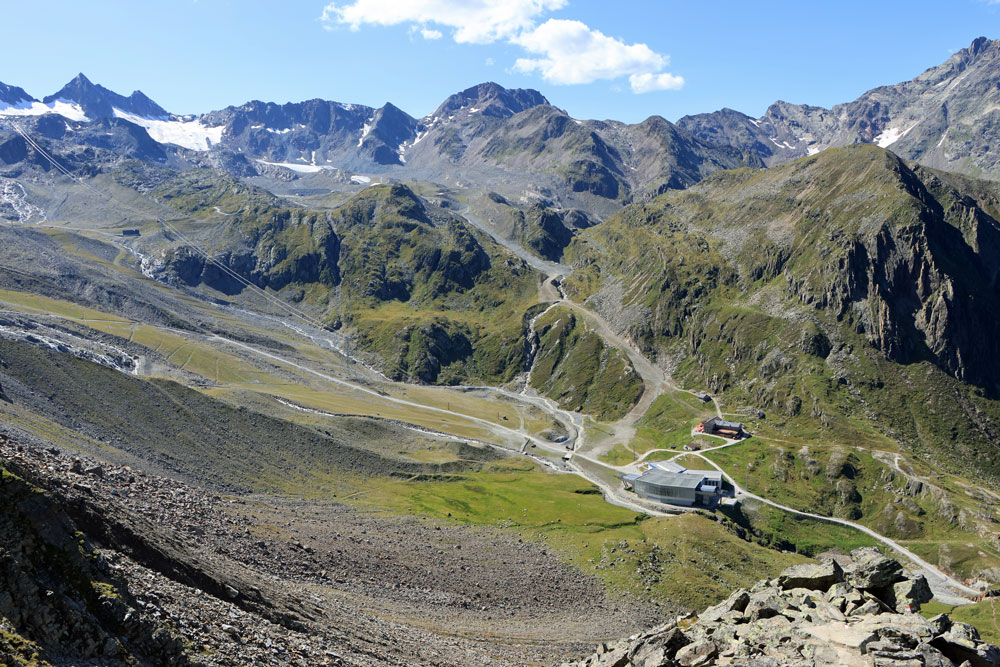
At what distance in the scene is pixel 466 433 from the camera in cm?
18588

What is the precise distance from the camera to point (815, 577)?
148 ft

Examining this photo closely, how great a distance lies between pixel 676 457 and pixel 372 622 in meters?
129

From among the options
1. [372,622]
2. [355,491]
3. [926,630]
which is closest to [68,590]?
[372,622]

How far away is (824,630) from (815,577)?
9.53 m

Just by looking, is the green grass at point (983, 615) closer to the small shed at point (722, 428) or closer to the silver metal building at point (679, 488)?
the silver metal building at point (679, 488)

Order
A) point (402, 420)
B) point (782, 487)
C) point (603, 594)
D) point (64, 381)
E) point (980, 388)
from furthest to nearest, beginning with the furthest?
1. point (980, 388)
2. point (402, 420)
3. point (782, 487)
4. point (64, 381)
5. point (603, 594)

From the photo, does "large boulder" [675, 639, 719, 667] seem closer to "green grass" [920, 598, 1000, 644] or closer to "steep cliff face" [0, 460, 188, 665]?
"steep cliff face" [0, 460, 188, 665]

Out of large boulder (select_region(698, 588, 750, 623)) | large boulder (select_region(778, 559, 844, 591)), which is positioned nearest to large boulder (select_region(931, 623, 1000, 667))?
large boulder (select_region(778, 559, 844, 591))

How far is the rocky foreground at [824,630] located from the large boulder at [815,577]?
68mm

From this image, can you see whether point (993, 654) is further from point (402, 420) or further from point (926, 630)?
point (402, 420)

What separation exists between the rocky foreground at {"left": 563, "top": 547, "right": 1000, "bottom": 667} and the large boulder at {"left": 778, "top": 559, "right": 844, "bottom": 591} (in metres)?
0.07

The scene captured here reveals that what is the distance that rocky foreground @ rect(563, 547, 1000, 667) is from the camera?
31328 millimetres

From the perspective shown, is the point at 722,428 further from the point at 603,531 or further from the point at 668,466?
the point at 603,531

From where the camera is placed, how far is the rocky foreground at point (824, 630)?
31.3m
